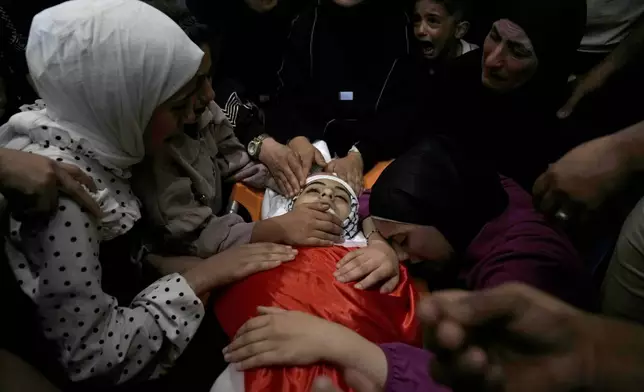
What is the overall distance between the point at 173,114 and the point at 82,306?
42cm

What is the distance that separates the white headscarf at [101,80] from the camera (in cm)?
98

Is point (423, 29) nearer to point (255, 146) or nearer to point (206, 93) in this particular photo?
point (255, 146)

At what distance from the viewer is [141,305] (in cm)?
109

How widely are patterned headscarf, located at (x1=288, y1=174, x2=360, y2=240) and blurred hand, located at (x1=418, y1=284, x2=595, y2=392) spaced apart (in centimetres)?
90

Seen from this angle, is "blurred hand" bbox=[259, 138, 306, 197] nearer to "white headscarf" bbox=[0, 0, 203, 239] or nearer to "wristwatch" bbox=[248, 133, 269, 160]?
"wristwatch" bbox=[248, 133, 269, 160]

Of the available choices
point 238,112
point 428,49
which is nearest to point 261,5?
point 238,112

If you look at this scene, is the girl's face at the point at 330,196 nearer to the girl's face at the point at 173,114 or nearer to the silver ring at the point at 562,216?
the girl's face at the point at 173,114

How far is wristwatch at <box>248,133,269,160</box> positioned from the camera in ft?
5.40

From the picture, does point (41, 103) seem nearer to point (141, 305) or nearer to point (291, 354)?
point (141, 305)

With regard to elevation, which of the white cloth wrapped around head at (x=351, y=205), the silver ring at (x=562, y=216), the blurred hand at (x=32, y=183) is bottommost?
the white cloth wrapped around head at (x=351, y=205)

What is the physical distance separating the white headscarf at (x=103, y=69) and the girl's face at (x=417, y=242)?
2.01ft

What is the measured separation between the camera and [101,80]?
1001 mm

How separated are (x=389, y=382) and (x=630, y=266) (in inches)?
17.4

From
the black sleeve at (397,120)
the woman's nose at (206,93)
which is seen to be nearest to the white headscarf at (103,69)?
the woman's nose at (206,93)
